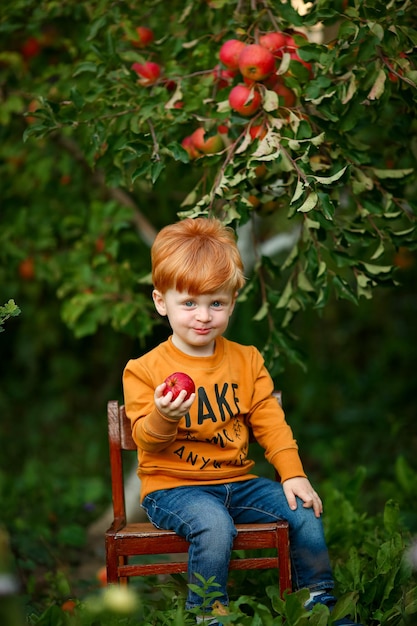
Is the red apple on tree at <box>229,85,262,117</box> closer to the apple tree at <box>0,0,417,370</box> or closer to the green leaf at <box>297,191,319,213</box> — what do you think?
the apple tree at <box>0,0,417,370</box>

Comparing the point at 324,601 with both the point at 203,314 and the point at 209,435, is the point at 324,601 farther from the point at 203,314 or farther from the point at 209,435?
the point at 203,314

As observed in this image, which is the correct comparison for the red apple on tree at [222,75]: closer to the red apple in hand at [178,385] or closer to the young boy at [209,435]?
the young boy at [209,435]

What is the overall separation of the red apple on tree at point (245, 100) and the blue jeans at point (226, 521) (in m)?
1.06

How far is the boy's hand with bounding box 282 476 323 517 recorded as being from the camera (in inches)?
93.7

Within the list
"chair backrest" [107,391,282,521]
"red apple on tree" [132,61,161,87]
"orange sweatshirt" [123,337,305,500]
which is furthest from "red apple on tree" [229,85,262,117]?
"chair backrest" [107,391,282,521]

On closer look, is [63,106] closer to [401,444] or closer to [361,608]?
[361,608]

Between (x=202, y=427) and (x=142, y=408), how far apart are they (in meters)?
0.17

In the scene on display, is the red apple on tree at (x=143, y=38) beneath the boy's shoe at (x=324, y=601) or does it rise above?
above

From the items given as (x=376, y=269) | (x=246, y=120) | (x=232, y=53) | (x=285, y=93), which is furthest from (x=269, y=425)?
(x=232, y=53)

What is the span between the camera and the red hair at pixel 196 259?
2.28 metres

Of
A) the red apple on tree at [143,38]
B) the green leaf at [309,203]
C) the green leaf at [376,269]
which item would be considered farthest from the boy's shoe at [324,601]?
the red apple on tree at [143,38]

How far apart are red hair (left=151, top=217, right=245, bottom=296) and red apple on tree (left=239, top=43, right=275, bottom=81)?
456 mm

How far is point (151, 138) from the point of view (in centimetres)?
263

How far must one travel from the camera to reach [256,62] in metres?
2.50
